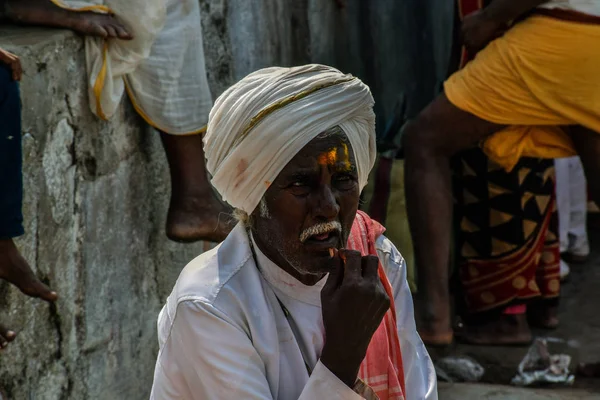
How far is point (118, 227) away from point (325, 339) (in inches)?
81.7

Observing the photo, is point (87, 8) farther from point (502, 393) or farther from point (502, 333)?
point (502, 333)

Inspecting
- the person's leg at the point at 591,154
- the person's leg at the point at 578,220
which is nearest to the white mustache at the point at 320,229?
the person's leg at the point at 591,154

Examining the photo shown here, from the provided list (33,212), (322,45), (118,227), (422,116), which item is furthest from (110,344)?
(322,45)

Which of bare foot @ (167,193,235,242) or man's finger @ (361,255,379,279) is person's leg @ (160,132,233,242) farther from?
man's finger @ (361,255,379,279)

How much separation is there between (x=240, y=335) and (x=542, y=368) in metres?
2.69

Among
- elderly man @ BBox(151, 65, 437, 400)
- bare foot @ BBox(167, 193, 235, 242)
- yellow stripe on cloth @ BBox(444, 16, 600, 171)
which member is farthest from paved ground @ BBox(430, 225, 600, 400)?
elderly man @ BBox(151, 65, 437, 400)

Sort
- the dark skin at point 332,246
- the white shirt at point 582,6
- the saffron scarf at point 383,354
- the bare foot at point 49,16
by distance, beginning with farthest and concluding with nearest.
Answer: the white shirt at point 582,6 < the bare foot at point 49,16 < the saffron scarf at point 383,354 < the dark skin at point 332,246

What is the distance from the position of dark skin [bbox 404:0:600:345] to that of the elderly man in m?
2.07

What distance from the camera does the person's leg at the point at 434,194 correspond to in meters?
4.75

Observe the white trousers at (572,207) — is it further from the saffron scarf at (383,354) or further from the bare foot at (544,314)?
the saffron scarf at (383,354)

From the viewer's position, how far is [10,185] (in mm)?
3617

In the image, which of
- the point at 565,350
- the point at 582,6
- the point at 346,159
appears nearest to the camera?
the point at 346,159

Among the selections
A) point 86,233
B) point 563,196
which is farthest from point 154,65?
point 563,196

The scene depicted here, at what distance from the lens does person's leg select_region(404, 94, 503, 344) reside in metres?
4.75
